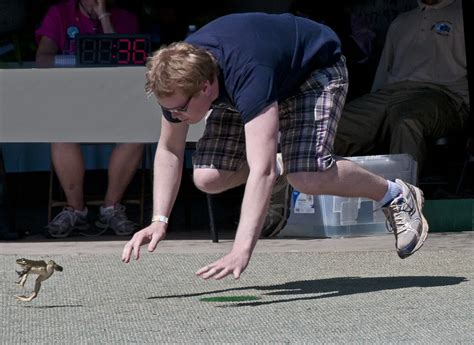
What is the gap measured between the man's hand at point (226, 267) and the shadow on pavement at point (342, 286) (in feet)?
2.24

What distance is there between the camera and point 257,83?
4.98 m

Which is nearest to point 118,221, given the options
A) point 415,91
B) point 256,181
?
point 415,91

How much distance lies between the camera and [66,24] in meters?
8.11

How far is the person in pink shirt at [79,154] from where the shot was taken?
25.7ft

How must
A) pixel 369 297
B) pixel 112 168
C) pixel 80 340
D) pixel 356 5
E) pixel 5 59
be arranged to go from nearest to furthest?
pixel 80 340 < pixel 369 297 < pixel 112 168 < pixel 5 59 < pixel 356 5

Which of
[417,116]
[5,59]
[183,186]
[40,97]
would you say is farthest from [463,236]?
[5,59]

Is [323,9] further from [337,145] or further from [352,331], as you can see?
[352,331]

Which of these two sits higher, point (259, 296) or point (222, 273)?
point (222, 273)

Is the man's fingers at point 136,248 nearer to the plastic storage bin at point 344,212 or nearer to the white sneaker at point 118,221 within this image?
the plastic storage bin at point 344,212

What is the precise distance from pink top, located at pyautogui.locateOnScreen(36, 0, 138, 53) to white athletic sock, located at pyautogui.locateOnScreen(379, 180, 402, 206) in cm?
281

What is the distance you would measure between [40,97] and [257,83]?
258 cm

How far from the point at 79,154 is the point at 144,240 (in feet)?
8.87

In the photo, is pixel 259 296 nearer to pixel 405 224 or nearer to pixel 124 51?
pixel 405 224

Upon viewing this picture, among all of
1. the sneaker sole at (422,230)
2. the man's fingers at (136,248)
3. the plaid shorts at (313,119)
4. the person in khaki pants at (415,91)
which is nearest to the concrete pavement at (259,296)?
the sneaker sole at (422,230)
